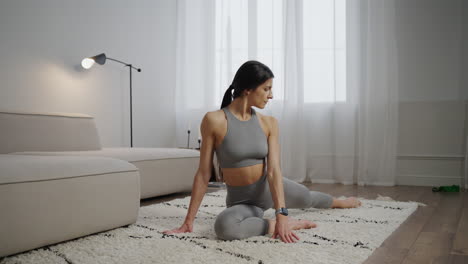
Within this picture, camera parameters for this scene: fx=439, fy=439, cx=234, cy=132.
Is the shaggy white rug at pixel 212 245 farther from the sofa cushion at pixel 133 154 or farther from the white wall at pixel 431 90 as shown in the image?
the white wall at pixel 431 90

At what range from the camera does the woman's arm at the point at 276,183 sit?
1736 millimetres

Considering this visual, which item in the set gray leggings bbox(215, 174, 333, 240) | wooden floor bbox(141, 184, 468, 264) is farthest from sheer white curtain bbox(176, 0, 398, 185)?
gray leggings bbox(215, 174, 333, 240)

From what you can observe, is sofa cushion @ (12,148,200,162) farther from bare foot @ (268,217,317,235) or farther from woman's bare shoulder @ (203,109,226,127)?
bare foot @ (268,217,317,235)

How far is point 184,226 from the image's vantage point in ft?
6.23

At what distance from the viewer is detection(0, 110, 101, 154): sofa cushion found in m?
2.77

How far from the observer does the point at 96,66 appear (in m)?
3.94

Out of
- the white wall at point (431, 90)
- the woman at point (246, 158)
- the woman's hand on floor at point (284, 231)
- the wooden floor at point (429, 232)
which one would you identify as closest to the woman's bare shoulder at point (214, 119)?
the woman at point (246, 158)

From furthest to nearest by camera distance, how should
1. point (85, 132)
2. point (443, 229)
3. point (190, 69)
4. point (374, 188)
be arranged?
1. point (190, 69)
2. point (374, 188)
3. point (85, 132)
4. point (443, 229)

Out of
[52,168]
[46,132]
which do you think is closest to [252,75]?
[52,168]

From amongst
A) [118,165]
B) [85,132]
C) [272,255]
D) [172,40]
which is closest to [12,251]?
[118,165]

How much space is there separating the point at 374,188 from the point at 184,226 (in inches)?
89.8

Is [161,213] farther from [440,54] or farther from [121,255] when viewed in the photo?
[440,54]

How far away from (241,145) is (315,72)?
8.32 feet

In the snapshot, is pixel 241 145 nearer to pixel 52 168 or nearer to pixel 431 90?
pixel 52 168
